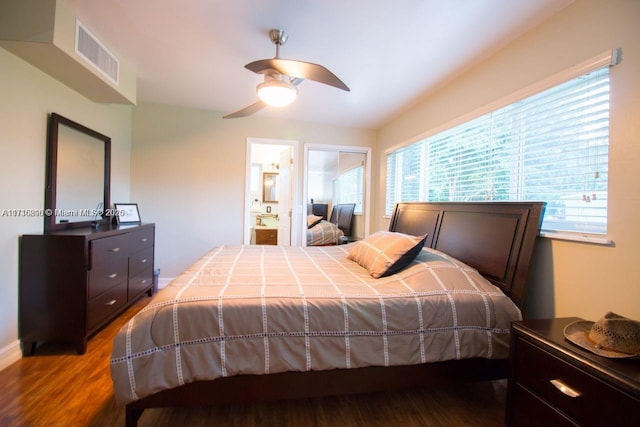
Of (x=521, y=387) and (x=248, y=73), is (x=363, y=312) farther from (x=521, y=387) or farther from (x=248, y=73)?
(x=248, y=73)

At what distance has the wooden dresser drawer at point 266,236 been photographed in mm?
5344

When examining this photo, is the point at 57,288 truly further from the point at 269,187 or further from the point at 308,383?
the point at 269,187

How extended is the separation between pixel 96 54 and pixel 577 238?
346 cm

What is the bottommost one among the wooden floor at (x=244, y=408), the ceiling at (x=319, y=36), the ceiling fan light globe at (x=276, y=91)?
the wooden floor at (x=244, y=408)

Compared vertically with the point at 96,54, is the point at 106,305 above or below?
below

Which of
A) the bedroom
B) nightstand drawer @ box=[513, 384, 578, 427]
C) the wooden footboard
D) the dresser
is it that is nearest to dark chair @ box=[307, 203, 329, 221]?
the bedroom

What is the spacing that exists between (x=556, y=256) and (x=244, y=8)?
2450mm

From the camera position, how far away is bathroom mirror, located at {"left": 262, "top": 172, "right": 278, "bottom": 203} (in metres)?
5.64

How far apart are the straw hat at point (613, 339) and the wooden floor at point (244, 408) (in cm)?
72

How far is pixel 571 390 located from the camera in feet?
3.50

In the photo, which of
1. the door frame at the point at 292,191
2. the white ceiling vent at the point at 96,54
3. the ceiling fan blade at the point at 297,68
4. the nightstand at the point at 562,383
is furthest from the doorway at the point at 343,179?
the nightstand at the point at 562,383

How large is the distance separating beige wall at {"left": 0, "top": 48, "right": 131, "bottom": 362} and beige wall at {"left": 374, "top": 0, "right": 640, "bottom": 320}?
3.49 m

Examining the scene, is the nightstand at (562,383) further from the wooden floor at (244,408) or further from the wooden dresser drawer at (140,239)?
the wooden dresser drawer at (140,239)

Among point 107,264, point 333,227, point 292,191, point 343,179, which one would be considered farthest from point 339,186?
point 107,264
